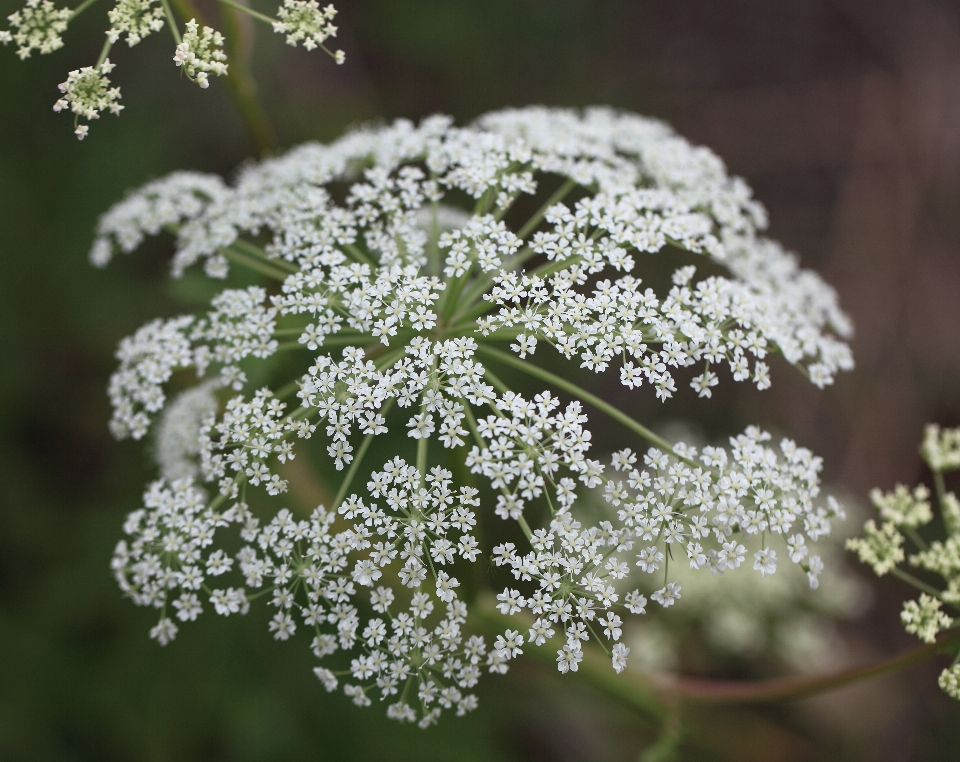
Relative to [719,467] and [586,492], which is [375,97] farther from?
[719,467]

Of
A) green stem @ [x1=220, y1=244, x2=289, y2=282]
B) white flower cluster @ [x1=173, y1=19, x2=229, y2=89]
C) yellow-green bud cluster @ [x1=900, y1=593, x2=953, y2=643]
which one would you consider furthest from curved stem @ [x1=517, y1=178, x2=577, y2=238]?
yellow-green bud cluster @ [x1=900, y1=593, x2=953, y2=643]

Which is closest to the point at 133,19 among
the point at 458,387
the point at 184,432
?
the point at 184,432

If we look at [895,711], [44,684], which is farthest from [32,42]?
[895,711]

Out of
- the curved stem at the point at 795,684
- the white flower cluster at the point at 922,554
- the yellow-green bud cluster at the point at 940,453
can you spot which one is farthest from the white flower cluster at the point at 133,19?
the curved stem at the point at 795,684

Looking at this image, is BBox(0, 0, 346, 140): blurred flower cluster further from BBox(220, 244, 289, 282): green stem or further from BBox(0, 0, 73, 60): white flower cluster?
BBox(220, 244, 289, 282): green stem

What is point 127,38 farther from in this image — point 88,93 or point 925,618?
point 925,618
